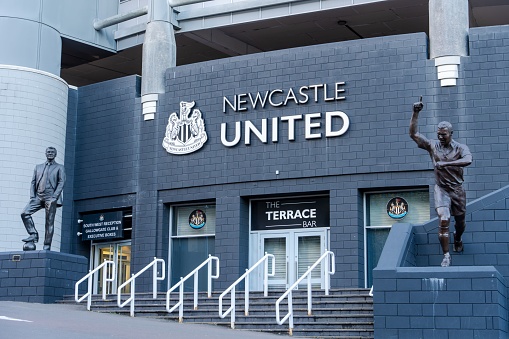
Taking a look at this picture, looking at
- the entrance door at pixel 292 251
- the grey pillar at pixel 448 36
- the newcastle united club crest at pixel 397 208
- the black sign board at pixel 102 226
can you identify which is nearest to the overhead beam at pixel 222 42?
the black sign board at pixel 102 226

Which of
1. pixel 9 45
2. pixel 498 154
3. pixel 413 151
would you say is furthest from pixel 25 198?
pixel 498 154

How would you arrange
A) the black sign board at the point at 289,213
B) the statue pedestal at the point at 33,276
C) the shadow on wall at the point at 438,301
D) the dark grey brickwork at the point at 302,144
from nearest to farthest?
1. the shadow on wall at the point at 438,301
2. the statue pedestal at the point at 33,276
3. the dark grey brickwork at the point at 302,144
4. the black sign board at the point at 289,213

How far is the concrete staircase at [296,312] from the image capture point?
15633mm

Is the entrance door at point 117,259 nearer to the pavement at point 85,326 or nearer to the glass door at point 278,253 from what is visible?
the glass door at point 278,253

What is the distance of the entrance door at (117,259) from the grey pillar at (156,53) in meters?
3.94

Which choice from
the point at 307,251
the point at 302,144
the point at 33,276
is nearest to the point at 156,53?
the point at 302,144

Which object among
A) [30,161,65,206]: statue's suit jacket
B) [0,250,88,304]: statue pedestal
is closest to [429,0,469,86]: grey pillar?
[30,161,65,206]: statue's suit jacket

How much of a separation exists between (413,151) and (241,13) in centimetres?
736

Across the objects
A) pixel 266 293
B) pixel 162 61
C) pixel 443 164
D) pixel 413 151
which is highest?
pixel 162 61

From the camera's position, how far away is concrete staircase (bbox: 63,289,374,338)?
51.3 ft

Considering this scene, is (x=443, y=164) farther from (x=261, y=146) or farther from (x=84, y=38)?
(x=84, y=38)

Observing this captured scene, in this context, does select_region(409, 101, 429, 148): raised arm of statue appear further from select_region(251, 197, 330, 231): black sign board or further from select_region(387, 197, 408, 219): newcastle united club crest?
select_region(251, 197, 330, 231): black sign board

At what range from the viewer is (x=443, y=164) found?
51.1 feet

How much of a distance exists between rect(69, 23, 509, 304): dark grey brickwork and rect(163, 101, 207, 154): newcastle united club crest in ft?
0.65
